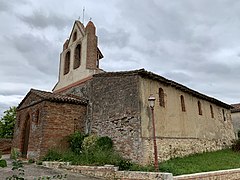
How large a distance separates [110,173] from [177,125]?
6.40 metres

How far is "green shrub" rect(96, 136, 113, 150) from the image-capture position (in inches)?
505

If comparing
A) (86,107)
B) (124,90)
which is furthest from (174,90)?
(86,107)

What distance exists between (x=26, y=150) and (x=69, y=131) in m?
3.73

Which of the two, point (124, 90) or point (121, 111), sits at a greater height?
point (124, 90)

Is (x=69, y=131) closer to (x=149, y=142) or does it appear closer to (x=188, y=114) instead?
(x=149, y=142)

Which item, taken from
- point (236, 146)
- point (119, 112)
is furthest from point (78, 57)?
point (236, 146)

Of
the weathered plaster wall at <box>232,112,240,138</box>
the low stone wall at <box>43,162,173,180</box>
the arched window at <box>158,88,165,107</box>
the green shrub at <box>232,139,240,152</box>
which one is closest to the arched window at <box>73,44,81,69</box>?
the arched window at <box>158,88,165,107</box>

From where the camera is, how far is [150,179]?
8492 millimetres

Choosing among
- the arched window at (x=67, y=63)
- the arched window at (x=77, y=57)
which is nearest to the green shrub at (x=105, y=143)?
the arched window at (x=77, y=57)

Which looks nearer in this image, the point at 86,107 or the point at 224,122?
the point at 86,107

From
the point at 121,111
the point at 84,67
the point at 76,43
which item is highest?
the point at 76,43

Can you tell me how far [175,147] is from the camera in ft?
46.0

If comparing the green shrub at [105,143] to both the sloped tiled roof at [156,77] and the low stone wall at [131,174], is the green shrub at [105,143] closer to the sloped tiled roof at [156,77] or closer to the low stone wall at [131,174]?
the low stone wall at [131,174]

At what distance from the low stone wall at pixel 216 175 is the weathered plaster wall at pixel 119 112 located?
339 cm
